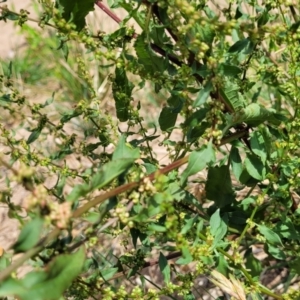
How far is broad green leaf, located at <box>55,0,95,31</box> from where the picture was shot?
121cm

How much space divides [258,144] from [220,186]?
20cm

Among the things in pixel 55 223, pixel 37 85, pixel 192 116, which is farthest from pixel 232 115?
pixel 37 85

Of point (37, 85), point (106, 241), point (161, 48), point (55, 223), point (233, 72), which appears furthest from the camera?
point (37, 85)

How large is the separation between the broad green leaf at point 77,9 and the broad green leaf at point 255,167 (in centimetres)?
47

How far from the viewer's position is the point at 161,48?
1.25 m

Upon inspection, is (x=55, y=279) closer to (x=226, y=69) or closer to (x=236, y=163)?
(x=226, y=69)

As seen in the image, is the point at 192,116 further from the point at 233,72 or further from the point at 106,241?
the point at 106,241

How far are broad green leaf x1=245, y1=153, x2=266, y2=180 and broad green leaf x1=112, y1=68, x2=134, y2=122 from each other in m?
0.31

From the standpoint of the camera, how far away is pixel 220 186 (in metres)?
1.45

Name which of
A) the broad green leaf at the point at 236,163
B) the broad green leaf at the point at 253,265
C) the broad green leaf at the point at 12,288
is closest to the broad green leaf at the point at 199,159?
the broad green leaf at the point at 236,163

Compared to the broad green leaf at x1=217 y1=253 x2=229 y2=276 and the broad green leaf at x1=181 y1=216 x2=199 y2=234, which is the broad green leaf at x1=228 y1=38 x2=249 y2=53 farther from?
the broad green leaf at x1=217 y1=253 x2=229 y2=276

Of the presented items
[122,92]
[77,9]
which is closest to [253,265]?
[122,92]

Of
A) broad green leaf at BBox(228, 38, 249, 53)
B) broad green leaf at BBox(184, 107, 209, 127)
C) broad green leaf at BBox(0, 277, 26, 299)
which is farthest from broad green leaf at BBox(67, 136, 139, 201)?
broad green leaf at BBox(228, 38, 249, 53)

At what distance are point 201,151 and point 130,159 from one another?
236mm
